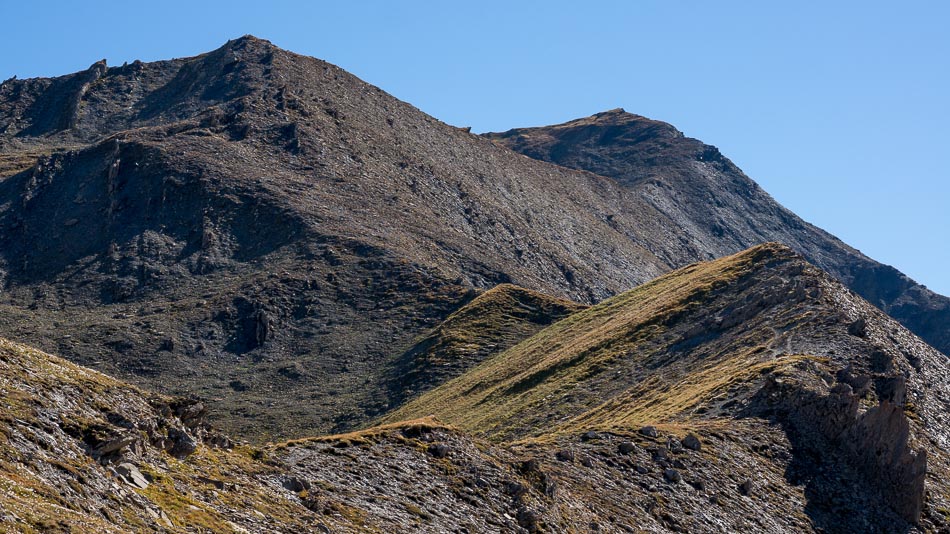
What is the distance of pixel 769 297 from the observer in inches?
3816

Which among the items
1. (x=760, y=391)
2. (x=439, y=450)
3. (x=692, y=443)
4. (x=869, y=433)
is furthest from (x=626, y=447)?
(x=869, y=433)

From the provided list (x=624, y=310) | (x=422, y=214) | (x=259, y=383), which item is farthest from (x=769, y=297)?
(x=422, y=214)

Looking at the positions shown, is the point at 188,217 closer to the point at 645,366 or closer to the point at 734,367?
the point at 645,366

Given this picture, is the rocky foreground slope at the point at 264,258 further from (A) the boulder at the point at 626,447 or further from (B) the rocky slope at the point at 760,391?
(A) the boulder at the point at 626,447

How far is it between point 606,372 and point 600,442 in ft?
113

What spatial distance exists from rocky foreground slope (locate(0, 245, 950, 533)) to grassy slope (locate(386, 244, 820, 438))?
0.32 m

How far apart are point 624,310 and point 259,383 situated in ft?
127

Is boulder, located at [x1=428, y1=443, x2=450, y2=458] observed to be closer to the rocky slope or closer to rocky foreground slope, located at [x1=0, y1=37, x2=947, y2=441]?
the rocky slope

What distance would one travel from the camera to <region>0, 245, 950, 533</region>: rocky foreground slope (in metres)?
36.6

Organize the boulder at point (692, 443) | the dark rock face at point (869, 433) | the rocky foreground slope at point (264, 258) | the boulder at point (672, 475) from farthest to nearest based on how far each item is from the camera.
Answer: the rocky foreground slope at point (264, 258), the dark rock face at point (869, 433), the boulder at point (692, 443), the boulder at point (672, 475)

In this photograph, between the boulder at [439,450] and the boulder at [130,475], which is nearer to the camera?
the boulder at [130,475]

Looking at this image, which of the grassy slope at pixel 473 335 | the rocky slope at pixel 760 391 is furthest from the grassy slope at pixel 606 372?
the grassy slope at pixel 473 335

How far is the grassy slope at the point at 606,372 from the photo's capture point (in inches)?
3292

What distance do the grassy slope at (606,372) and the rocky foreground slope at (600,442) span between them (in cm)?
32
